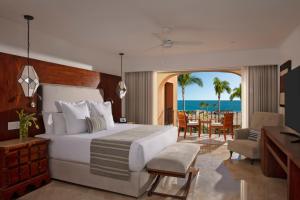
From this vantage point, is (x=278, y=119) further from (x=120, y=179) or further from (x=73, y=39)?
(x=73, y=39)

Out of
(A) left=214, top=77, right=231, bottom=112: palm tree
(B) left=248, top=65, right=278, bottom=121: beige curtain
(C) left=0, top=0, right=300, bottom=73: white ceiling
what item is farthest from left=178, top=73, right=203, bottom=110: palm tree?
(C) left=0, top=0, right=300, bottom=73: white ceiling

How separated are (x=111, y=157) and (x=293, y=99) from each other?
2447 mm

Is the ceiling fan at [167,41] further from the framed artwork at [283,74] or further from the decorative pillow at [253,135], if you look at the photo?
the decorative pillow at [253,135]

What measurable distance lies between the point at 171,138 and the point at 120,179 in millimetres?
1424

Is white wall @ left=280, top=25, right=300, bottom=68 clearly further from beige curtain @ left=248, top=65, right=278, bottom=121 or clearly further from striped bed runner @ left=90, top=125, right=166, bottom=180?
striped bed runner @ left=90, top=125, right=166, bottom=180

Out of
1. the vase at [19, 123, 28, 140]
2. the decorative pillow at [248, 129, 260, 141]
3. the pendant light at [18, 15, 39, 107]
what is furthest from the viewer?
the decorative pillow at [248, 129, 260, 141]

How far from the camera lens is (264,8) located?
2.76 meters

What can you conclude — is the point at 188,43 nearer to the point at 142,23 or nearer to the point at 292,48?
the point at 142,23

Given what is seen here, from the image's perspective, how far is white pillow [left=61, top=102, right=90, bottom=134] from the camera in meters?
3.38

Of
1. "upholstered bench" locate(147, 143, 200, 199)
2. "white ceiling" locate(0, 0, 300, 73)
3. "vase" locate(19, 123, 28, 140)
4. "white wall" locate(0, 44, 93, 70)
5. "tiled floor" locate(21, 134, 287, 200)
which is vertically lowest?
"tiled floor" locate(21, 134, 287, 200)

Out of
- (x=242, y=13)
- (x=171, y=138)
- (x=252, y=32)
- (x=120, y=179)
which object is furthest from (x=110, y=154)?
(x=252, y=32)

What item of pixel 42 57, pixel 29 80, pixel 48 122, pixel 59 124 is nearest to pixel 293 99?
pixel 59 124

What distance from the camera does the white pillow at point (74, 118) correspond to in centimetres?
338

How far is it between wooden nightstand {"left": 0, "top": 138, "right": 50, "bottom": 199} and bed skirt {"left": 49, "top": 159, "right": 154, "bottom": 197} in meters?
0.17
